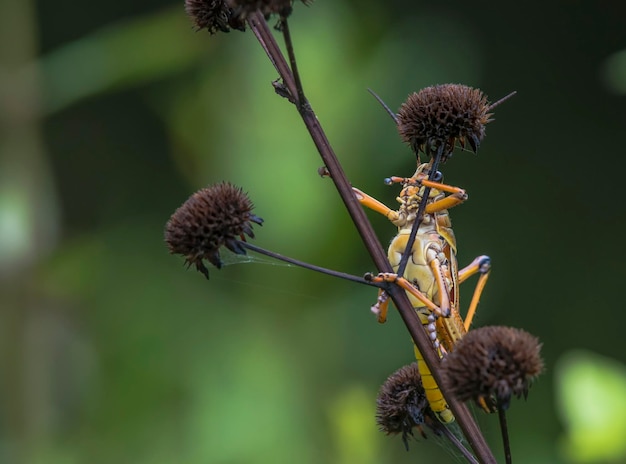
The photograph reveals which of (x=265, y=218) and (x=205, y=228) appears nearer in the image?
(x=205, y=228)

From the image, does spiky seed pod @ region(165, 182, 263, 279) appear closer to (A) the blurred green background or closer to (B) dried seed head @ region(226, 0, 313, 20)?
(B) dried seed head @ region(226, 0, 313, 20)

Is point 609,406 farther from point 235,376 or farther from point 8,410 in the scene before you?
point 8,410

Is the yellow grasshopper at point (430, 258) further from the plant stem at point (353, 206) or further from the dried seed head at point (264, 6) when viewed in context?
the dried seed head at point (264, 6)

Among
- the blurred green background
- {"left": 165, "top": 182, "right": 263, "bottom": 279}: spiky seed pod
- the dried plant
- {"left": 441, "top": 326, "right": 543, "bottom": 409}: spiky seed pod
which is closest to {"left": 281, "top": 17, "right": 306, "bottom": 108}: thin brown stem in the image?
the dried plant

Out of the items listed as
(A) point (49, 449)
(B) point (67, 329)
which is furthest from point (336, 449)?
(B) point (67, 329)

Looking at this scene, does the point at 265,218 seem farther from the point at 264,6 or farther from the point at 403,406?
the point at 264,6

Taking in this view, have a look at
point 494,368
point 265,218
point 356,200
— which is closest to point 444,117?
point 356,200

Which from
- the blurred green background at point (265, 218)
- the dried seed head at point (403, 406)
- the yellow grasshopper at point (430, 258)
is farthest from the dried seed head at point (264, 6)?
the blurred green background at point (265, 218)
